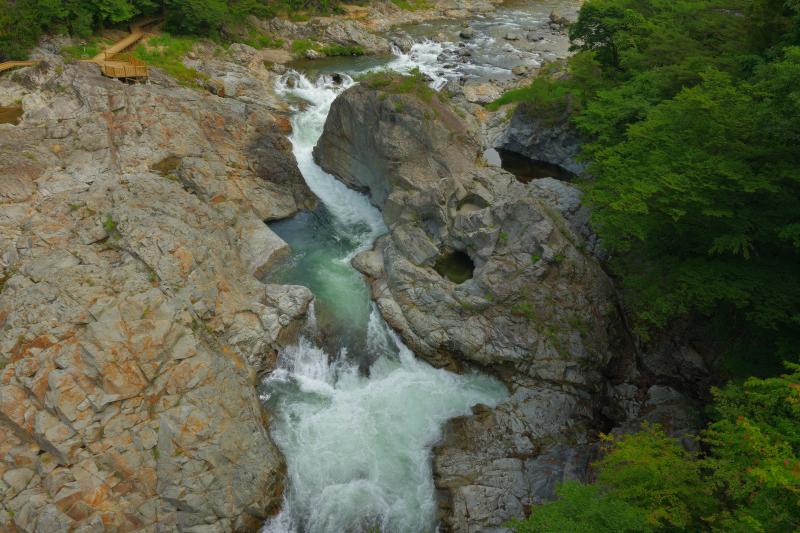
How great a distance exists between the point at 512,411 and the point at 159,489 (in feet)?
37.6

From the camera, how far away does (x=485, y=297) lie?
19.3 metres

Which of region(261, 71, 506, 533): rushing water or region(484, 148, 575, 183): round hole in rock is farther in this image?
region(484, 148, 575, 183): round hole in rock

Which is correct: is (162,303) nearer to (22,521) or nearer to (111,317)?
(111,317)

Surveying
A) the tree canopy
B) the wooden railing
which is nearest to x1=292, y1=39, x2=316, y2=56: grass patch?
the tree canopy

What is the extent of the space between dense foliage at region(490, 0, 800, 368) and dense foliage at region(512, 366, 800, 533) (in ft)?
16.5

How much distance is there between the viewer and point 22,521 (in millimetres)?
12125

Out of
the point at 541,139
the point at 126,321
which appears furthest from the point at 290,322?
the point at 541,139

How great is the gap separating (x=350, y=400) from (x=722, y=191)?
45.2 feet

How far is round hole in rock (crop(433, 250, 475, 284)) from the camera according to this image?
21375 mm

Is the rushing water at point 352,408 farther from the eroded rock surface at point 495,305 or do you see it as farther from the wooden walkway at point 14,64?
the wooden walkway at point 14,64

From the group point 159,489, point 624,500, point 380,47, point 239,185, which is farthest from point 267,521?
point 380,47

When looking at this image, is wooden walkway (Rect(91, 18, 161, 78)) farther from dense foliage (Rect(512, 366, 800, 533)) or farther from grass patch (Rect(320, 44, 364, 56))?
dense foliage (Rect(512, 366, 800, 533))

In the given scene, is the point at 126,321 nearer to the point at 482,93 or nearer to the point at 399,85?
the point at 399,85

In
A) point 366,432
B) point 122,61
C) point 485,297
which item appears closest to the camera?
point 366,432
